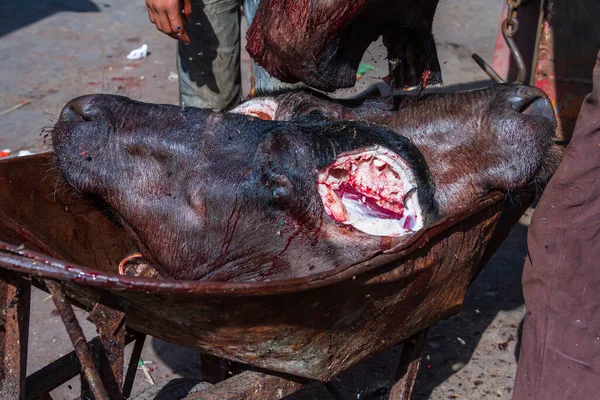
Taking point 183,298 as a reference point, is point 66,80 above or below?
below

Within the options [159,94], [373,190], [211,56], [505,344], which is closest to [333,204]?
[373,190]

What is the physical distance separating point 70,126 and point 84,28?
6467 mm

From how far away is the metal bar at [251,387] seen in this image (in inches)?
93.5

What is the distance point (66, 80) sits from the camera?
7.47 metres

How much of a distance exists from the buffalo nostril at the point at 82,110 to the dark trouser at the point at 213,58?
5.40 feet

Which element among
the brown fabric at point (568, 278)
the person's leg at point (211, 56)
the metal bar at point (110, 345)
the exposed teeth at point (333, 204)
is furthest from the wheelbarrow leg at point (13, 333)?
the person's leg at point (211, 56)

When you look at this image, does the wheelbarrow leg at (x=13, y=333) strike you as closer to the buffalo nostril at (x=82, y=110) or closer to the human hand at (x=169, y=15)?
the buffalo nostril at (x=82, y=110)

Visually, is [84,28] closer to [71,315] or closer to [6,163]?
[6,163]

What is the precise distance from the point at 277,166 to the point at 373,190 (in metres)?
0.37

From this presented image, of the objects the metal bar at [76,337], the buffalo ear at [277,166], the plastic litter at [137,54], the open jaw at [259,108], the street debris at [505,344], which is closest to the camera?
the metal bar at [76,337]

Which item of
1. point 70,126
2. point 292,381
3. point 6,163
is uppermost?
point 70,126

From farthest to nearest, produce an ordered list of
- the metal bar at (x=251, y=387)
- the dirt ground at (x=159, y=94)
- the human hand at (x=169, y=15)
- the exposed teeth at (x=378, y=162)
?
the dirt ground at (x=159, y=94) < the human hand at (x=169, y=15) < the exposed teeth at (x=378, y=162) < the metal bar at (x=251, y=387)

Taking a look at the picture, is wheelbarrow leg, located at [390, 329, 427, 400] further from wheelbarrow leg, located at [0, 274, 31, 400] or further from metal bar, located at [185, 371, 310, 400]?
wheelbarrow leg, located at [0, 274, 31, 400]

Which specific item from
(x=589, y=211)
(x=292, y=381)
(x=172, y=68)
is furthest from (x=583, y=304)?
(x=172, y=68)
